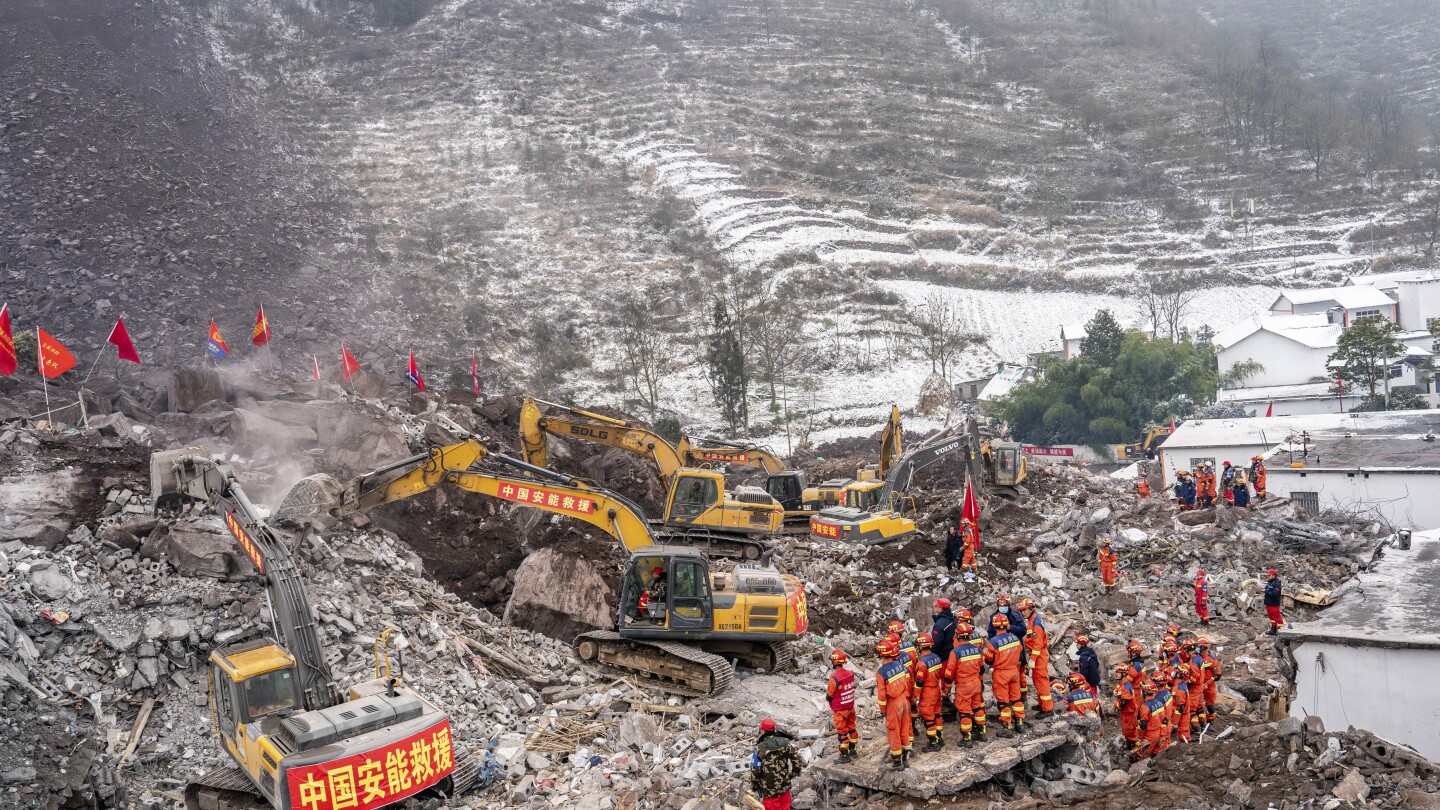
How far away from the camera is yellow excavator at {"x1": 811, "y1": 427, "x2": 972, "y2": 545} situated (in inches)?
762

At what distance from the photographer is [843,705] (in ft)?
30.8

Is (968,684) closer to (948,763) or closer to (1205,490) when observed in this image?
(948,763)

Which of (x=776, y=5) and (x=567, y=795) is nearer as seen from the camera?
(x=567, y=795)

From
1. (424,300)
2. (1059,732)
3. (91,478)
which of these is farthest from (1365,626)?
(424,300)

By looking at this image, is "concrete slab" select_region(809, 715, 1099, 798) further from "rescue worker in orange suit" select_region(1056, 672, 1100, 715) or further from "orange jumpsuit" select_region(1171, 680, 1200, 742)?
"orange jumpsuit" select_region(1171, 680, 1200, 742)

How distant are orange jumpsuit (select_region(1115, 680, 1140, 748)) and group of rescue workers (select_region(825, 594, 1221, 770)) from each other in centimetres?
1

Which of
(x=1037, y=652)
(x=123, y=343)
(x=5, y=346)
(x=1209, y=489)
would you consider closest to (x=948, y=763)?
(x=1037, y=652)

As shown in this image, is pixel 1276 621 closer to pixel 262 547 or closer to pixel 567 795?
pixel 567 795

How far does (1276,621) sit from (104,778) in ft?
51.4

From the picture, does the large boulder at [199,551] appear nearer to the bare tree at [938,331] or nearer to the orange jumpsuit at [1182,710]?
the orange jumpsuit at [1182,710]

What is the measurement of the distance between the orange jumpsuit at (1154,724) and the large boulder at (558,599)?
7.48 meters

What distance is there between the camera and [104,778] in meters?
9.93

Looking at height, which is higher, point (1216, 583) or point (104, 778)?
point (104, 778)

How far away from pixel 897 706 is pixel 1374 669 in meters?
5.31
